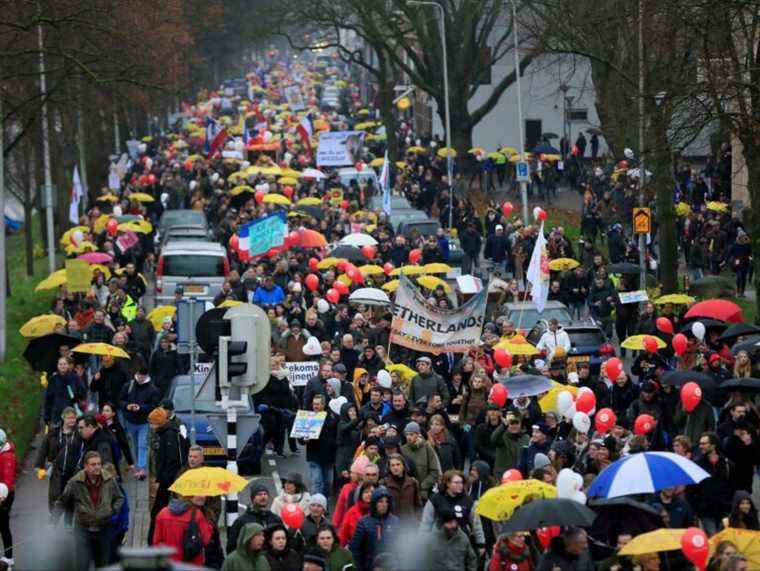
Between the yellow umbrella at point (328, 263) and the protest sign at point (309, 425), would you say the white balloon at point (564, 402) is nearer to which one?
the protest sign at point (309, 425)

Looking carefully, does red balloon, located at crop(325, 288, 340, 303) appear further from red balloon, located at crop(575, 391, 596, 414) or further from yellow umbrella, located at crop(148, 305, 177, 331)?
red balloon, located at crop(575, 391, 596, 414)

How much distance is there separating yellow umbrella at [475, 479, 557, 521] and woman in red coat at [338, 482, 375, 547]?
1.05 m

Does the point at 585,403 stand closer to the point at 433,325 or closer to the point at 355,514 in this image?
the point at 355,514

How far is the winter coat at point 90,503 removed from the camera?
53.0 feet

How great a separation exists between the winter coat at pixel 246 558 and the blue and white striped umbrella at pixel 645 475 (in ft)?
8.35

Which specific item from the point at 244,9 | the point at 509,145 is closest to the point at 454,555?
the point at 509,145

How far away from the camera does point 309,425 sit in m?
20.9

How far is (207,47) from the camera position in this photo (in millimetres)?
107812

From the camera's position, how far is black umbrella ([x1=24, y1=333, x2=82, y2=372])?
2458 cm

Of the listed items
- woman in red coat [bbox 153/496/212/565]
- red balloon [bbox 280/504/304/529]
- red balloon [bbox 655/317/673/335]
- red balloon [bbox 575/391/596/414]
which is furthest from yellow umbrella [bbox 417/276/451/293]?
red balloon [bbox 280/504/304/529]

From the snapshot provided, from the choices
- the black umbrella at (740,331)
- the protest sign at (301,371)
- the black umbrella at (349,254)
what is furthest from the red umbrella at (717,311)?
the black umbrella at (349,254)

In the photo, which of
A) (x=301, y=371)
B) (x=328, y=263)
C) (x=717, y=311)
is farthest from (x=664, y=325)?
(x=328, y=263)

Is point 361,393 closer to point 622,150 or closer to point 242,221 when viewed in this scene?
point 242,221

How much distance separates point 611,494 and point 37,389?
16.2 metres
